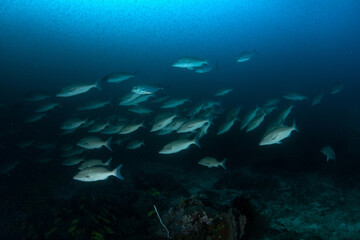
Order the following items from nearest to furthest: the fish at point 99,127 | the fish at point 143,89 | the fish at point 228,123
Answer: the fish at point 143,89
the fish at point 228,123
the fish at point 99,127

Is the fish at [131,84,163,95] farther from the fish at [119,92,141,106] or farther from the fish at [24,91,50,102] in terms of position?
the fish at [24,91,50,102]

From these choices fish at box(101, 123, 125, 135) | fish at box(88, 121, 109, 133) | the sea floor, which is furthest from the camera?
fish at box(88, 121, 109, 133)

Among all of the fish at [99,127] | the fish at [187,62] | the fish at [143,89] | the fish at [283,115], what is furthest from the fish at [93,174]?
the fish at [283,115]

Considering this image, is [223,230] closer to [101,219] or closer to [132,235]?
[132,235]

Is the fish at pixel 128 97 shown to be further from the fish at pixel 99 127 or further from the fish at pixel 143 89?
the fish at pixel 99 127

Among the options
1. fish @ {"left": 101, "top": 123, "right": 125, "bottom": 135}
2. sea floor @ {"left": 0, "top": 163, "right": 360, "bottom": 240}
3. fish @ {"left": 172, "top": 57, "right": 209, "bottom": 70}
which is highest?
fish @ {"left": 172, "top": 57, "right": 209, "bottom": 70}

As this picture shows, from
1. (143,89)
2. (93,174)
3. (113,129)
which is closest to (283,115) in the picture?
(143,89)

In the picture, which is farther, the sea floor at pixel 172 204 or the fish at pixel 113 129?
the fish at pixel 113 129

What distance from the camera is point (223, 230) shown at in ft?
10.3

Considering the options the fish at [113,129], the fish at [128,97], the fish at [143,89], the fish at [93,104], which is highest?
the fish at [143,89]

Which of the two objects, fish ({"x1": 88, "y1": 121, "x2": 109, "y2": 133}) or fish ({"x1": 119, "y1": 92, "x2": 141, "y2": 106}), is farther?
fish ({"x1": 88, "y1": 121, "x2": 109, "y2": 133})

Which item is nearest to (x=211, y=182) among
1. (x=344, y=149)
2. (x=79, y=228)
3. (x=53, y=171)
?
(x=79, y=228)

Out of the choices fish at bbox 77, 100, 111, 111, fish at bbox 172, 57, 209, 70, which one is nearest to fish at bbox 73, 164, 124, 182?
fish at bbox 172, 57, 209, 70

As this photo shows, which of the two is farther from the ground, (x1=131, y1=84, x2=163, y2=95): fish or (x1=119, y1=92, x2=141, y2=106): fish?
(x1=131, y1=84, x2=163, y2=95): fish
